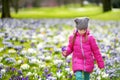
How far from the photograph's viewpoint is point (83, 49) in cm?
781

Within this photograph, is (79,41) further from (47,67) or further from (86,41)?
(47,67)

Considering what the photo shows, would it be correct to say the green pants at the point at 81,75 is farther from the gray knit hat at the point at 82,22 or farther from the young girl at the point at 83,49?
the gray knit hat at the point at 82,22

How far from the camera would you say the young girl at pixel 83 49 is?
7668 mm

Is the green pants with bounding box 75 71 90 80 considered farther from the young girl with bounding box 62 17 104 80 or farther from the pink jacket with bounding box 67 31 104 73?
the pink jacket with bounding box 67 31 104 73

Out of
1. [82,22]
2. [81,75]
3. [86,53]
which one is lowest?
[81,75]

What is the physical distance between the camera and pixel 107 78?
918 cm

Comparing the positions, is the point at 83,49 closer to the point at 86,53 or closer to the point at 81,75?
the point at 86,53

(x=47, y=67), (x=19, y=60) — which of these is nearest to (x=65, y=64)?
(x=47, y=67)

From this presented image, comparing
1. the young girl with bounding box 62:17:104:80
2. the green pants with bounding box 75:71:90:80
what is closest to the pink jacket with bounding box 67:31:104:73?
the young girl with bounding box 62:17:104:80

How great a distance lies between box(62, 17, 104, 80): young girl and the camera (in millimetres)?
7668

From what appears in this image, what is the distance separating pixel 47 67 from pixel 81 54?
287cm

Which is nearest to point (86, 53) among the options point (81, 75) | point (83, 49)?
point (83, 49)

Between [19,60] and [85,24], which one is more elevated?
[85,24]

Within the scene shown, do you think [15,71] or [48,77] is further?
[15,71]
